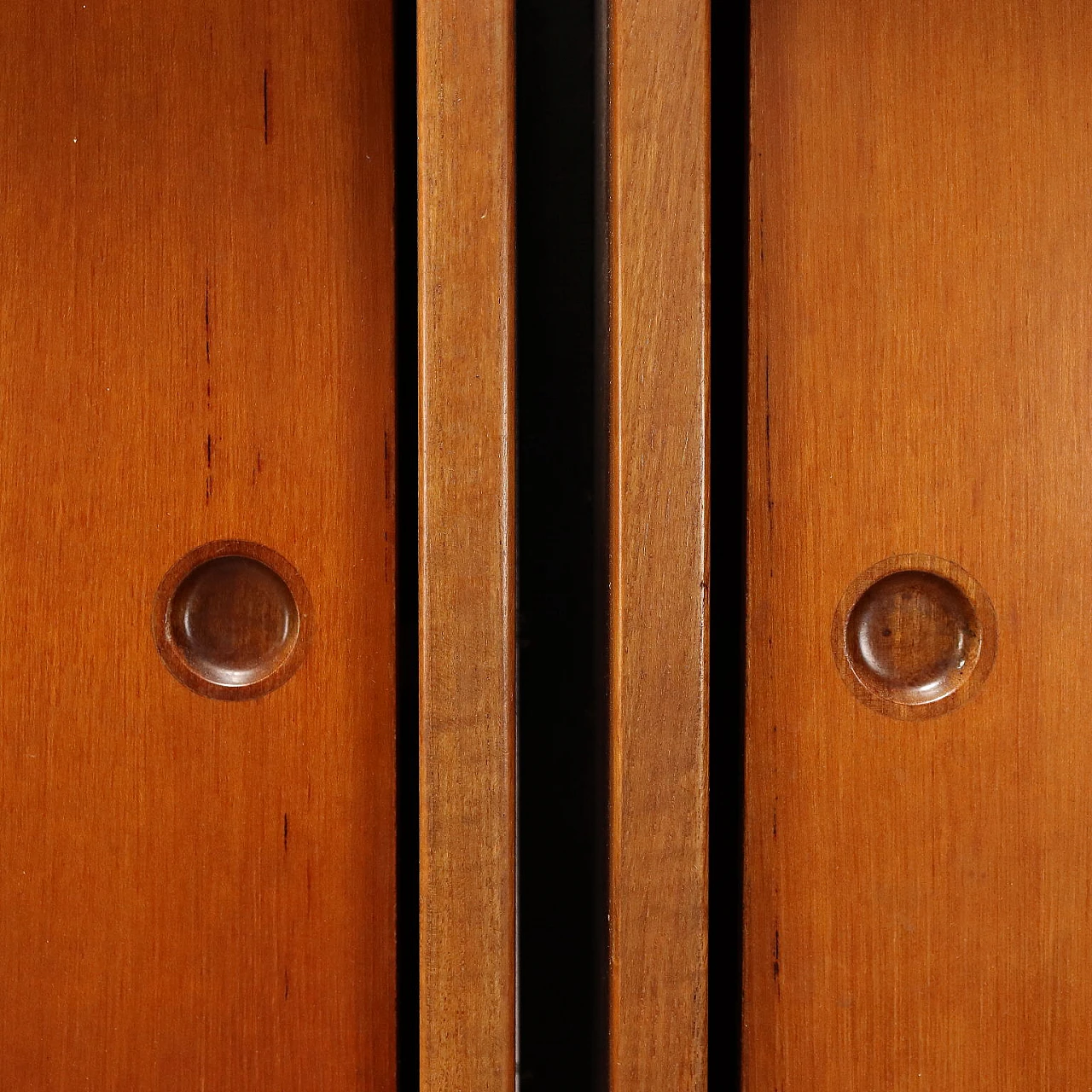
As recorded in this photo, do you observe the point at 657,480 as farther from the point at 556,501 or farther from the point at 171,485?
the point at 171,485

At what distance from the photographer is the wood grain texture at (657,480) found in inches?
12.2

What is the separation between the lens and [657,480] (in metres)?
0.31

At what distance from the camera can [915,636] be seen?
0.35m

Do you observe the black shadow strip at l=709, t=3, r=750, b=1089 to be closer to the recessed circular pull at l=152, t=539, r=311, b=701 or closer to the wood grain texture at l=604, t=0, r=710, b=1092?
the wood grain texture at l=604, t=0, r=710, b=1092

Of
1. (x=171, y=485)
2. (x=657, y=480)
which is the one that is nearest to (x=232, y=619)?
(x=171, y=485)

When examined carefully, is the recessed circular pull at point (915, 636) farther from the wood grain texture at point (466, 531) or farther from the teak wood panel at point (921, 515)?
the wood grain texture at point (466, 531)

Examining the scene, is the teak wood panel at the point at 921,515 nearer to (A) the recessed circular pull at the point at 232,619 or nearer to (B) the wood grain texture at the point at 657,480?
(B) the wood grain texture at the point at 657,480

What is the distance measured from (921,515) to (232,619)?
27cm

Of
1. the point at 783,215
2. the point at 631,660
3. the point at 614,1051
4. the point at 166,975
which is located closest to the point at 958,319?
the point at 783,215

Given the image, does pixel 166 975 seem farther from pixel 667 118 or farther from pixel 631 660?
pixel 667 118

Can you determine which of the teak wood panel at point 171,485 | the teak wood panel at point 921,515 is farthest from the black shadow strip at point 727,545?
the teak wood panel at point 171,485

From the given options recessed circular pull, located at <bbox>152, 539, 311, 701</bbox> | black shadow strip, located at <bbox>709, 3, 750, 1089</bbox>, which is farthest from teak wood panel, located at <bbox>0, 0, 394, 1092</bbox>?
black shadow strip, located at <bbox>709, 3, 750, 1089</bbox>

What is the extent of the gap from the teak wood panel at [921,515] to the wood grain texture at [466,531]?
101 millimetres

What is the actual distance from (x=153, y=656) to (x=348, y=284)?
16 cm
